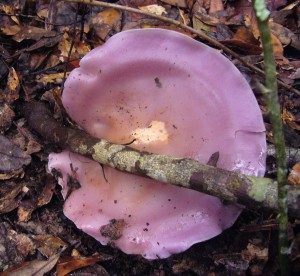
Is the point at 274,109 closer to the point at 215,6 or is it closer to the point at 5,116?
the point at 5,116

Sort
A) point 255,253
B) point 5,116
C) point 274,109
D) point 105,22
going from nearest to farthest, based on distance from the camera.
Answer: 1. point 274,109
2. point 255,253
3. point 5,116
4. point 105,22

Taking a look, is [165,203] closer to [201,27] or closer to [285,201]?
[285,201]

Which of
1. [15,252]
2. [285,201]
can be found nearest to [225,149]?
[285,201]

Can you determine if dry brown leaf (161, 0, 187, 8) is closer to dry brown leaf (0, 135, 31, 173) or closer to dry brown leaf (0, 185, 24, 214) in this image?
dry brown leaf (0, 135, 31, 173)

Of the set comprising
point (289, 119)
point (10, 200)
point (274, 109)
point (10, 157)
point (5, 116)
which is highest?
point (274, 109)

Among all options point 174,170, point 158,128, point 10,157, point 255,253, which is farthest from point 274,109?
point 10,157

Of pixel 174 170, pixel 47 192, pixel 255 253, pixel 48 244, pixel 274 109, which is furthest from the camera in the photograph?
pixel 47 192

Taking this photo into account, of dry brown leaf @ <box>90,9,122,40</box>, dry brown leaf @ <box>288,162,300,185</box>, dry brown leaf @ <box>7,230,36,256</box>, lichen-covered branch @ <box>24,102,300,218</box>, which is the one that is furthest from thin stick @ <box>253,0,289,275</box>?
dry brown leaf @ <box>90,9,122,40</box>
